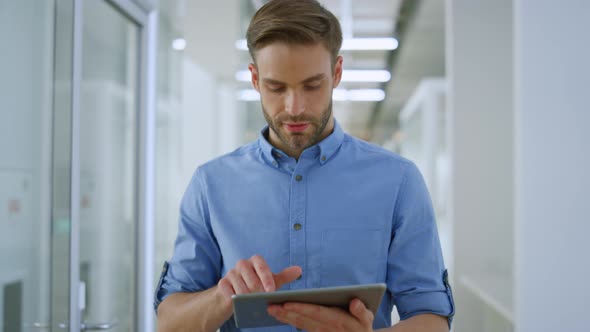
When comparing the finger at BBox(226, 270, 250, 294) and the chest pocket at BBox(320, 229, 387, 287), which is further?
the chest pocket at BBox(320, 229, 387, 287)

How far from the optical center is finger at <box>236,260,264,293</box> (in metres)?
1.04

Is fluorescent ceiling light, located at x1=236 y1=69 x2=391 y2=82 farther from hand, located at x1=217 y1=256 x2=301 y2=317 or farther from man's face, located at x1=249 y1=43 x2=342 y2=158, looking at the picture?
hand, located at x1=217 y1=256 x2=301 y2=317

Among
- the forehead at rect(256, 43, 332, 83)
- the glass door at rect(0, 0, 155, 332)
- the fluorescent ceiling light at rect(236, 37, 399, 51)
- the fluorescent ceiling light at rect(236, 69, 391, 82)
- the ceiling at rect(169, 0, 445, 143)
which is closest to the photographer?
the forehead at rect(256, 43, 332, 83)

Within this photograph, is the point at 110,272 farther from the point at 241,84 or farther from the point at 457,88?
the point at 241,84

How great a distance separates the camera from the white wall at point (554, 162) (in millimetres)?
2127

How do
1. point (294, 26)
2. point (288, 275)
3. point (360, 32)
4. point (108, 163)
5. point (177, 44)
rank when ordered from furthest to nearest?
point (360, 32) → point (177, 44) → point (108, 163) → point (294, 26) → point (288, 275)

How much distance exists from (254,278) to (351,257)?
377 millimetres

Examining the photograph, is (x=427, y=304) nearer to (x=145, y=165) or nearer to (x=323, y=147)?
(x=323, y=147)

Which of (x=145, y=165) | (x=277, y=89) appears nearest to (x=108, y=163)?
(x=145, y=165)

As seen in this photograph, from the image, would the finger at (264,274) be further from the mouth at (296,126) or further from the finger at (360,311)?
the mouth at (296,126)

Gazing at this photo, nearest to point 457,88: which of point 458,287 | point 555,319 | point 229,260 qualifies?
point 458,287

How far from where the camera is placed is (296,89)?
131cm

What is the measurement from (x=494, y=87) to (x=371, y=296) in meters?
A: 2.90

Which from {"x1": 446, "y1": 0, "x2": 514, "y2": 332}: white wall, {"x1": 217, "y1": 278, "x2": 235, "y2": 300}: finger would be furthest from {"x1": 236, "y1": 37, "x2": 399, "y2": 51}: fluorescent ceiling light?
{"x1": 217, "y1": 278, "x2": 235, "y2": 300}: finger
